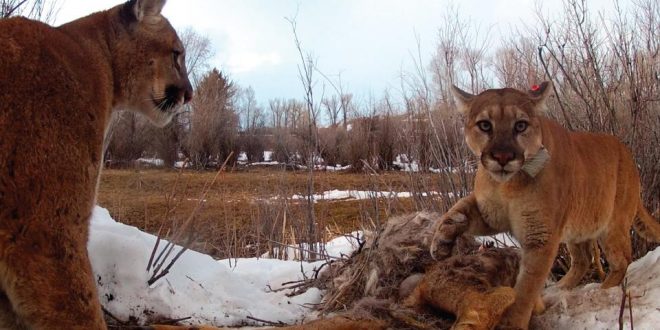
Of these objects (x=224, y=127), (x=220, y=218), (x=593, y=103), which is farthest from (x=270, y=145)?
(x=593, y=103)

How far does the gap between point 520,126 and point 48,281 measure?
2824 mm

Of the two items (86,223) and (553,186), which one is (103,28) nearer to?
(86,223)

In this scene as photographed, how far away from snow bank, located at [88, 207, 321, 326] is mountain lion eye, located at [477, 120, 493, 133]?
73.2 inches

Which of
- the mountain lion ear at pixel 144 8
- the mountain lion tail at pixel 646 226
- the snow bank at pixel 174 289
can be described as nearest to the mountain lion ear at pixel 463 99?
the mountain lion tail at pixel 646 226

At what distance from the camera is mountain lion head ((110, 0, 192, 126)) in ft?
10.5

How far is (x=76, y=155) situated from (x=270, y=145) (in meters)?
24.2

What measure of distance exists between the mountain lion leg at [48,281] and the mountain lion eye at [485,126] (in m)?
2.53

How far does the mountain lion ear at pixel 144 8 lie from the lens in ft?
10.7

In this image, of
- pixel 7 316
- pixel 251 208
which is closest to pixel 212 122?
pixel 251 208

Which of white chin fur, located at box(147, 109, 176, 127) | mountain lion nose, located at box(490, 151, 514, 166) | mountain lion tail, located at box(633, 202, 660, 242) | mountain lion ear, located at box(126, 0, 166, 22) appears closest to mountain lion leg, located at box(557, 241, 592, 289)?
mountain lion tail, located at box(633, 202, 660, 242)

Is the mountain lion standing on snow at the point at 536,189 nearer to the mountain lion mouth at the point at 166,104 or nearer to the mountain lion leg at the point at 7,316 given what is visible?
the mountain lion mouth at the point at 166,104

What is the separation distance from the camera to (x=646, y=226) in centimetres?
482

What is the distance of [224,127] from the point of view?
25344 mm

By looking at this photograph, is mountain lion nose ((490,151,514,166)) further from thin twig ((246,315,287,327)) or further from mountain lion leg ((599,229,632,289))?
thin twig ((246,315,287,327))
